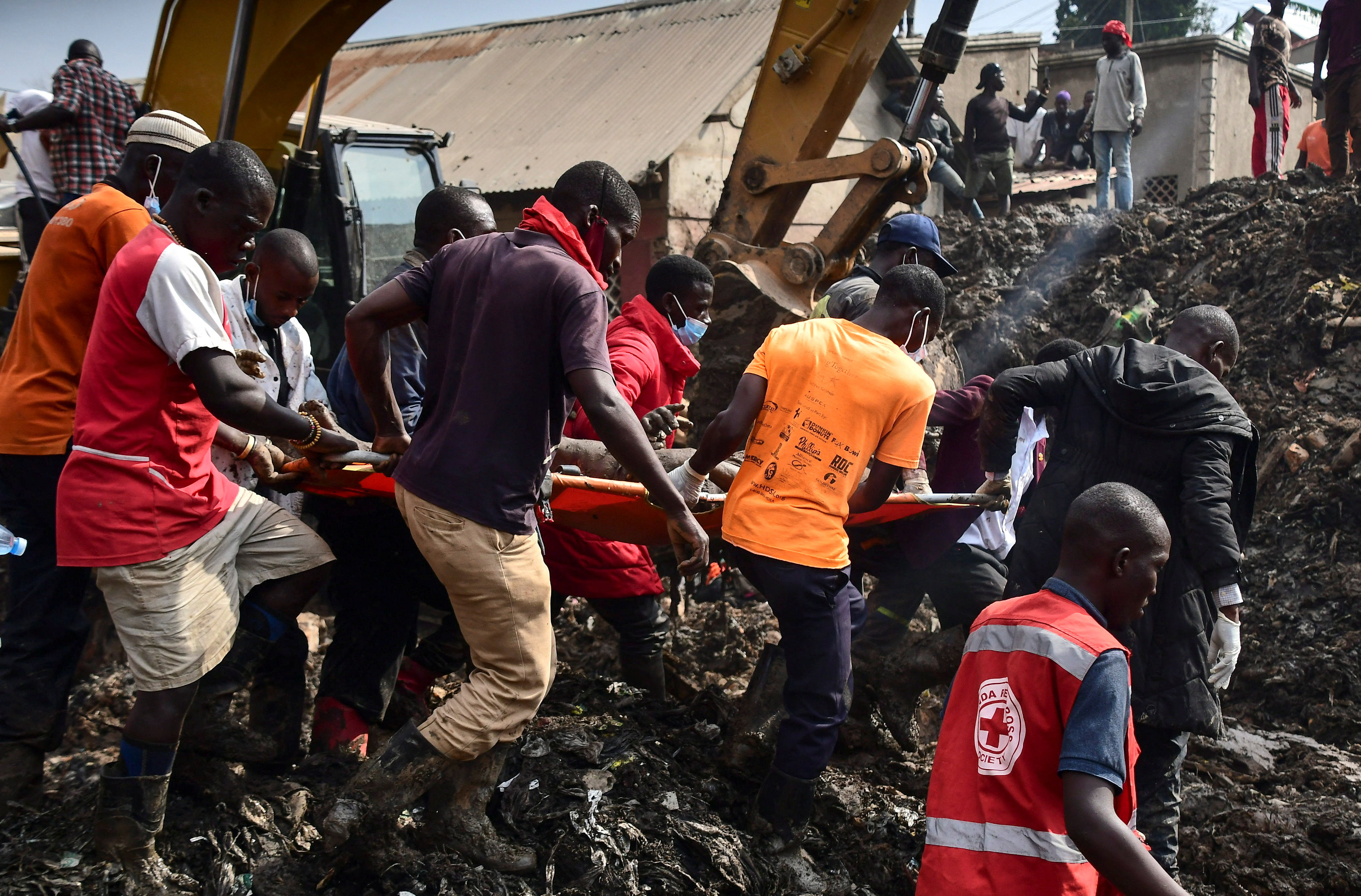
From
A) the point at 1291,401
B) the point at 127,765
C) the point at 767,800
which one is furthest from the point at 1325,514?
the point at 127,765

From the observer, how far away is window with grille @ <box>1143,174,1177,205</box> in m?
16.1

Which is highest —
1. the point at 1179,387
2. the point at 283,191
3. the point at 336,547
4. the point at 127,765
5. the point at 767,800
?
the point at 283,191

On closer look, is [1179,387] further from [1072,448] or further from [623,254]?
[623,254]

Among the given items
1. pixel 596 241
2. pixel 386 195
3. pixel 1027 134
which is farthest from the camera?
pixel 1027 134

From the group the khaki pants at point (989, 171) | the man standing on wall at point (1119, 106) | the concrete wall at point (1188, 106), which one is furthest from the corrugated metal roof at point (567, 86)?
the concrete wall at point (1188, 106)

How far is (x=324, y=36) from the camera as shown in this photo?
5219 millimetres

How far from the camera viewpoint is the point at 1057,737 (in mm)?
1884

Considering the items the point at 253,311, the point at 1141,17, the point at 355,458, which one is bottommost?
the point at 355,458

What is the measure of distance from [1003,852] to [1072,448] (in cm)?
185

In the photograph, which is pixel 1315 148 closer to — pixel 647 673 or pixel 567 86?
pixel 567 86

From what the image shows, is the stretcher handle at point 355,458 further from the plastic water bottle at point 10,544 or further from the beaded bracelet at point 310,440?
the plastic water bottle at point 10,544

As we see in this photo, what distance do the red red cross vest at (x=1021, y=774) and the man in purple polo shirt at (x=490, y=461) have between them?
93 cm

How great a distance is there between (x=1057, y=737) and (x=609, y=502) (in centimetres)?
167

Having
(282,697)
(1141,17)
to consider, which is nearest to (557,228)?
(282,697)
